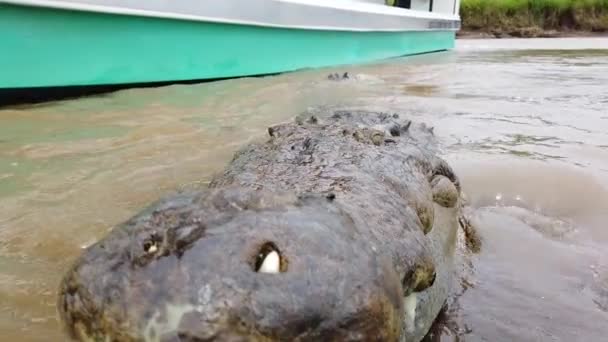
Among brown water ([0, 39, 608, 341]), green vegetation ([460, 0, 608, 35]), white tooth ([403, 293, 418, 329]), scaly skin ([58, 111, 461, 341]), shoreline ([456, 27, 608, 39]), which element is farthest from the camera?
green vegetation ([460, 0, 608, 35])

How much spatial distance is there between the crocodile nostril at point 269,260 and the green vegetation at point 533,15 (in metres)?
24.8

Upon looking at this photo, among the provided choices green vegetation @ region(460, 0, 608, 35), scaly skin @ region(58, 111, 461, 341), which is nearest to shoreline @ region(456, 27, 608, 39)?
green vegetation @ region(460, 0, 608, 35)

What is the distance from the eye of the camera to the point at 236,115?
4.88 metres

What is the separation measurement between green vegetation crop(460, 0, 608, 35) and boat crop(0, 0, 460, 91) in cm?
1597

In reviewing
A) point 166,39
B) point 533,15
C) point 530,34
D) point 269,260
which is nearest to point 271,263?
point 269,260

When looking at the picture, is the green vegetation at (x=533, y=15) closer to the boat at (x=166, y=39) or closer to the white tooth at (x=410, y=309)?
the boat at (x=166, y=39)

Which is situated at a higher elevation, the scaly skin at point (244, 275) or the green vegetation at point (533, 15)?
the scaly skin at point (244, 275)

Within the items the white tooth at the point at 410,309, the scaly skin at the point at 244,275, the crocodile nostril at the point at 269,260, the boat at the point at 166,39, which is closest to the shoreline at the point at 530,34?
the boat at the point at 166,39

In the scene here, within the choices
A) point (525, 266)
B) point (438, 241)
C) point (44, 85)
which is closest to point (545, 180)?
point (525, 266)

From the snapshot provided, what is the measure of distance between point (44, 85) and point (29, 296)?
3.72 meters

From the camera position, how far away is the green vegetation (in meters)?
23.7

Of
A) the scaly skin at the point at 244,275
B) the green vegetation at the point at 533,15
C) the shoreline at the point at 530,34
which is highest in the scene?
the scaly skin at the point at 244,275

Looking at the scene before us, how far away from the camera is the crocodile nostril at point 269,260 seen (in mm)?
952

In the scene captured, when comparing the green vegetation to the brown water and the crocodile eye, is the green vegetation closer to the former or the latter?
the brown water
